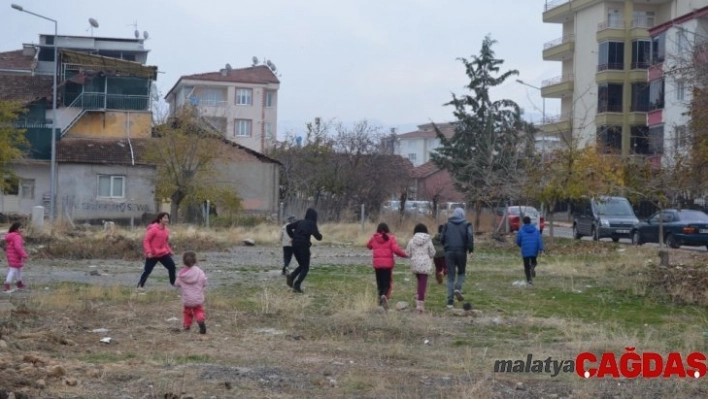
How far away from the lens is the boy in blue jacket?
22.2 metres

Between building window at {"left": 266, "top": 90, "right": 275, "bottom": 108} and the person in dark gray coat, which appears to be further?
building window at {"left": 266, "top": 90, "right": 275, "bottom": 108}

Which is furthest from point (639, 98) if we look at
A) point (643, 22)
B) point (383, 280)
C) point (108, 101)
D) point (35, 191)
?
point (383, 280)

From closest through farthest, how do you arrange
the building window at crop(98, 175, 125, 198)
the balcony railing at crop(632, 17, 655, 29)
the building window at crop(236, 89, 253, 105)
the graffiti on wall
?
1. the graffiti on wall
2. the building window at crop(98, 175, 125, 198)
3. the balcony railing at crop(632, 17, 655, 29)
4. the building window at crop(236, 89, 253, 105)

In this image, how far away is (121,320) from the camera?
611 inches

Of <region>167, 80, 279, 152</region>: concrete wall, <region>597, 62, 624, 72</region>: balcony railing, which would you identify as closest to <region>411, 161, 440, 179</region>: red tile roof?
<region>167, 80, 279, 152</region>: concrete wall

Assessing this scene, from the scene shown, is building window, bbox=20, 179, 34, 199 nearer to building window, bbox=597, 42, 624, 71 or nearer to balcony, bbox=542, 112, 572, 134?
balcony, bbox=542, 112, 572, 134

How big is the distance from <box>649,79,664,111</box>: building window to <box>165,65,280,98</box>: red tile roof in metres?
41.2

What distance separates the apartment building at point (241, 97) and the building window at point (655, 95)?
126 ft

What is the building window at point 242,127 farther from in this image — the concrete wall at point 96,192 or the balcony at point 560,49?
the concrete wall at point 96,192

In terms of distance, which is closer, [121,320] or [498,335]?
[498,335]

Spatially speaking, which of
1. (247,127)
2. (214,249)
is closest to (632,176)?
(214,249)

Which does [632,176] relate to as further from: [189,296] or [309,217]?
[189,296]

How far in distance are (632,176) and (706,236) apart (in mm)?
3418

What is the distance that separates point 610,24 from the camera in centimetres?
6750
